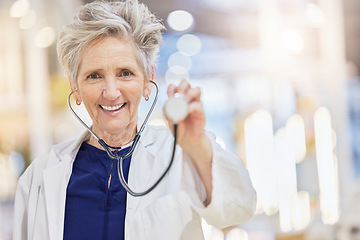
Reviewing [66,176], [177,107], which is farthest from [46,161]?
[177,107]

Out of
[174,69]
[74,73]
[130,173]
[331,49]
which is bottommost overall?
[130,173]

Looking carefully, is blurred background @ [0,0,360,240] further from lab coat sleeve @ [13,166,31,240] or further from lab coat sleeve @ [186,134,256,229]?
lab coat sleeve @ [186,134,256,229]

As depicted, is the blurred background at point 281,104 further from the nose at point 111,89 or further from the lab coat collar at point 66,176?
the nose at point 111,89

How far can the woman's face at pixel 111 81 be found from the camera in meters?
0.69

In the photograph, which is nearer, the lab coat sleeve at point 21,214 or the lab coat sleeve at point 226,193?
the lab coat sleeve at point 226,193

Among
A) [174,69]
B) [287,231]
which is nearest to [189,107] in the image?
[174,69]

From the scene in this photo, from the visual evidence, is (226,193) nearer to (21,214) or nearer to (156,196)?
(156,196)

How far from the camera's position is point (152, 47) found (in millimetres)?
727

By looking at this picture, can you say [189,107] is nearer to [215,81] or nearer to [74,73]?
[74,73]

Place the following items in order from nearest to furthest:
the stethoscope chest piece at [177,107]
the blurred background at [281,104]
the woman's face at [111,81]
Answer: the stethoscope chest piece at [177,107] → the woman's face at [111,81] → the blurred background at [281,104]

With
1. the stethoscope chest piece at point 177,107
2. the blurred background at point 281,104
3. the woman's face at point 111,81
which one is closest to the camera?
the stethoscope chest piece at point 177,107

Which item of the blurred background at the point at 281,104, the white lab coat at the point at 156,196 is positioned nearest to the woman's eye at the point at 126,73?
the white lab coat at the point at 156,196

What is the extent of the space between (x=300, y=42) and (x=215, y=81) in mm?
422

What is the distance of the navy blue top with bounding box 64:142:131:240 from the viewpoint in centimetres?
71
